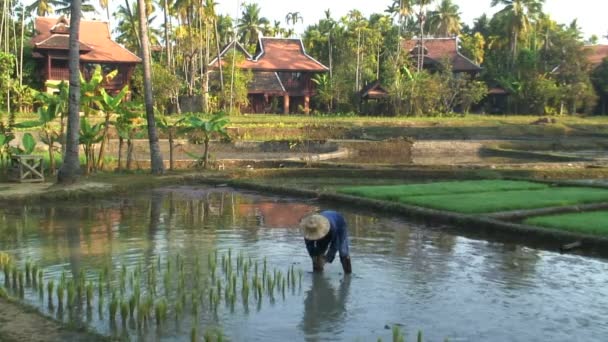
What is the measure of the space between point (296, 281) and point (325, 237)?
1.91 ft

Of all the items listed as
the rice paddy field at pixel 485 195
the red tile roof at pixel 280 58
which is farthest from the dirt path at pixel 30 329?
the red tile roof at pixel 280 58

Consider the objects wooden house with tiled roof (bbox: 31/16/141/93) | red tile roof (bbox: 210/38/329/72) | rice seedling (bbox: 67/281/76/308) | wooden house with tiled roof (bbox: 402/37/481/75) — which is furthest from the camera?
wooden house with tiled roof (bbox: 402/37/481/75)

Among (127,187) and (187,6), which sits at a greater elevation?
(187,6)

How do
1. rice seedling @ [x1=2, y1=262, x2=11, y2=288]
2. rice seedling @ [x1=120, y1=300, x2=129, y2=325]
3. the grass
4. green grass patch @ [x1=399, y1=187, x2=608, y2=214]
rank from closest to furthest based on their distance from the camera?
rice seedling @ [x1=120, y1=300, x2=129, y2=325] → rice seedling @ [x1=2, y1=262, x2=11, y2=288] → the grass → green grass patch @ [x1=399, y1=187, x2=608, y2=214]

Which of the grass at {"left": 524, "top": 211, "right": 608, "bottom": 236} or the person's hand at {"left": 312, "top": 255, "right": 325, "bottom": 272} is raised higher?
the grass at {"left": 524, "top": 211, "right": 608, "bottom": 236}

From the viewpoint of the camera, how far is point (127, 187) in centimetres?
1555

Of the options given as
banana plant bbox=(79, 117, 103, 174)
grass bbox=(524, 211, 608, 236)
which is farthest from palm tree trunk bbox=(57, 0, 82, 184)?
grass bbox=(524, 211, 608, 236)

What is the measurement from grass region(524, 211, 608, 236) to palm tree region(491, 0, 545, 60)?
41651 mm

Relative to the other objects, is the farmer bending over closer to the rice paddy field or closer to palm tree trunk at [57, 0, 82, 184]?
the rice paddy field

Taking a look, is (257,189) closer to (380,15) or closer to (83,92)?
(83,92)

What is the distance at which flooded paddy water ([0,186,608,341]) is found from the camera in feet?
19.3

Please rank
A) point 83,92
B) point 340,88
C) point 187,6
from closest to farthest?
point 83,92 → point 187,6 → point 340,88

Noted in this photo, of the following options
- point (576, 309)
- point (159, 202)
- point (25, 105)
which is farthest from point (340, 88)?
point (576, 309)

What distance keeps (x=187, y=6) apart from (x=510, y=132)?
2076cm
